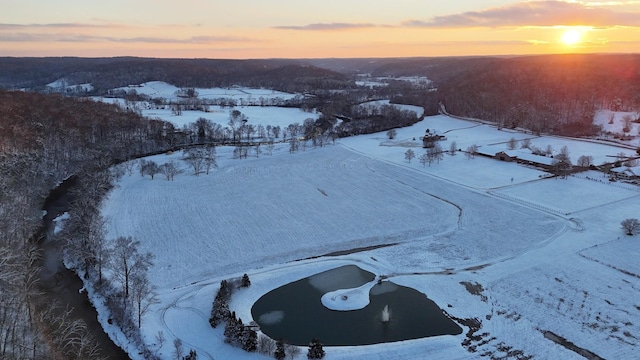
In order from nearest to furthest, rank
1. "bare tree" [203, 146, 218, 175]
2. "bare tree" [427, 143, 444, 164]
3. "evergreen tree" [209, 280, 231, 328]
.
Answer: "evergreen tree" [209, 280, 231, 328] → "bare tree" [203, 146, 218, 175] → "bare tree" [427, 143, 444, 164]

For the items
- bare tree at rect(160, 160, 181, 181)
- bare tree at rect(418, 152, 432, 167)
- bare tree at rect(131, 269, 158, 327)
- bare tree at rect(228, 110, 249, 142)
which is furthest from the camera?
bare tree at rect(228, 110, 249, 142)

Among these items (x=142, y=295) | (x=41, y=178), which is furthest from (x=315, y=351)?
(x=41, y=178)

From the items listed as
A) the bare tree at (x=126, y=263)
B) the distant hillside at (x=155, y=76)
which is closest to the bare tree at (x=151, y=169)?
the bare tree at (x=126, y=263)

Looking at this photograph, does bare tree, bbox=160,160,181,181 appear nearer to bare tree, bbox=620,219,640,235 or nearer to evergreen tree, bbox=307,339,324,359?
evergreen tree, bbox=307,339,324,359

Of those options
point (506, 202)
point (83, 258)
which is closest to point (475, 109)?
point (506, 202)

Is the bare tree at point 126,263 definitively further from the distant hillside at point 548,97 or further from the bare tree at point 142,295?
the distant hillside at point 548,97

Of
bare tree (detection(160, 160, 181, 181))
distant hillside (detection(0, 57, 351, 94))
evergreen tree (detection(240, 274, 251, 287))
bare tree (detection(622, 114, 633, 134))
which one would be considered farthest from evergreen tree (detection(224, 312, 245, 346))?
distant hillside (detection(0, 57, 351, 94))

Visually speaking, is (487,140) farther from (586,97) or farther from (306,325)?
(306,325)
